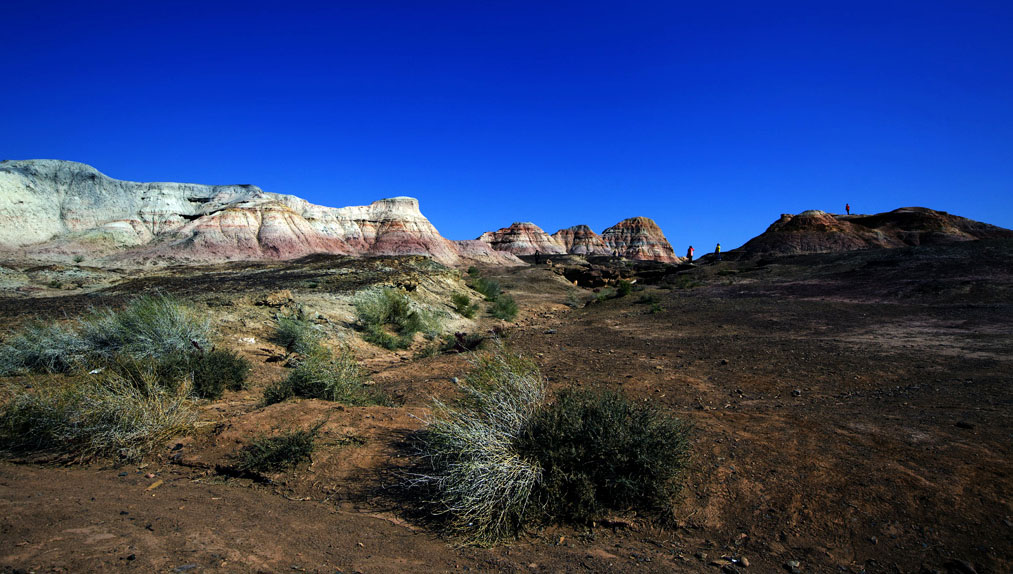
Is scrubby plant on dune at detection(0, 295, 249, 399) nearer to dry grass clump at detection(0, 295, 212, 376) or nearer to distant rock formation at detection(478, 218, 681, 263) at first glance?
dry grass clump at detection(0, 295, 212, 376)

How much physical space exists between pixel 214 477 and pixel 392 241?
53833 mm

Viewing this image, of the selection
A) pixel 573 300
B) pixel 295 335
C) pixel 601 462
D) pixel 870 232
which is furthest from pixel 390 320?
pixel 870 232

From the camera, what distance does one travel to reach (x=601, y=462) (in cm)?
386

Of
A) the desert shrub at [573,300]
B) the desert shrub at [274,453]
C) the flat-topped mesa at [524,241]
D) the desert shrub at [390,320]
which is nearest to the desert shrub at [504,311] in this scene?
the desert shrub at [390,320]

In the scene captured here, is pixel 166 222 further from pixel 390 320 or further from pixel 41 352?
pixel 41 352

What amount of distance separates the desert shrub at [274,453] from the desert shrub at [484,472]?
126 cm

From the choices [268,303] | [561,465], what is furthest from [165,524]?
[268,303]

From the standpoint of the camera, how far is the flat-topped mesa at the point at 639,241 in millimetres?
102000

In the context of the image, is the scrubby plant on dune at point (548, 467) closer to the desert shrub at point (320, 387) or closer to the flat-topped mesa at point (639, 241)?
the desert shrub at point (320, 387)

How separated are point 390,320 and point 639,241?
319 ft

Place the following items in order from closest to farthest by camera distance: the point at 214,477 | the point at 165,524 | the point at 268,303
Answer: the point at 165,524, the point at 214,477, the point at 268,303

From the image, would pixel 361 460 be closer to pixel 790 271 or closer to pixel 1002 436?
pixel 1002 436

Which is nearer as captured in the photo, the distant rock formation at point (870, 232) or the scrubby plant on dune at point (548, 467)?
the scrubby plant on dune at point (548, 467)

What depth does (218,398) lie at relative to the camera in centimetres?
706
